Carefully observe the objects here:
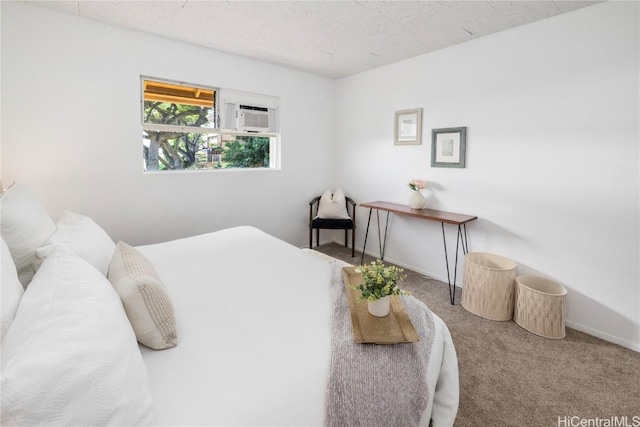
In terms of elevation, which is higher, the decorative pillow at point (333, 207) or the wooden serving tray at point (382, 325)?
the decorative pillow at point (333, 207)

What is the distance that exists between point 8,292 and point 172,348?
55cm

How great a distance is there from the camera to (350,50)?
343 cm

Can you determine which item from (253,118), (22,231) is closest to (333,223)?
(253,118)

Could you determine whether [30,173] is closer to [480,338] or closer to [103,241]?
[103,241]

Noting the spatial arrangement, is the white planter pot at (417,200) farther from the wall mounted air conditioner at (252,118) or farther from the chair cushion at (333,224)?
the wall mounted air conditioner at (252,118)

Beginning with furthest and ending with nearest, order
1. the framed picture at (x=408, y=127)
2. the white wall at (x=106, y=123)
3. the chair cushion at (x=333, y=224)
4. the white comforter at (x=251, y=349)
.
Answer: the chair cushion at (x=333, y=224), the framed picture at (x=408, y=127), the white wall at (x=106, y=123), the white comforter at (x=251, y=349)

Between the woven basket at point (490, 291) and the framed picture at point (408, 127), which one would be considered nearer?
the woven basket at point (490, 291)

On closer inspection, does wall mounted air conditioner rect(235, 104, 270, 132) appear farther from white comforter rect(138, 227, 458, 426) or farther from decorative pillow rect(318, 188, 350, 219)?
white comforter rect(138, 227, 458, 426)

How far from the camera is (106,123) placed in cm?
298

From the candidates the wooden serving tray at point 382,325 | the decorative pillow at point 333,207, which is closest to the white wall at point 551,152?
the decorative pillow at point 333,207

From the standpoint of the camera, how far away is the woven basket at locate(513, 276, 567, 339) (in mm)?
2475

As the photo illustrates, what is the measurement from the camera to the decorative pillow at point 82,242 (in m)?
1.47

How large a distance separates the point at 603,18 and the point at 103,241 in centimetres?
375

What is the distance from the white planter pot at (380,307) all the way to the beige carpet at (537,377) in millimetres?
757
